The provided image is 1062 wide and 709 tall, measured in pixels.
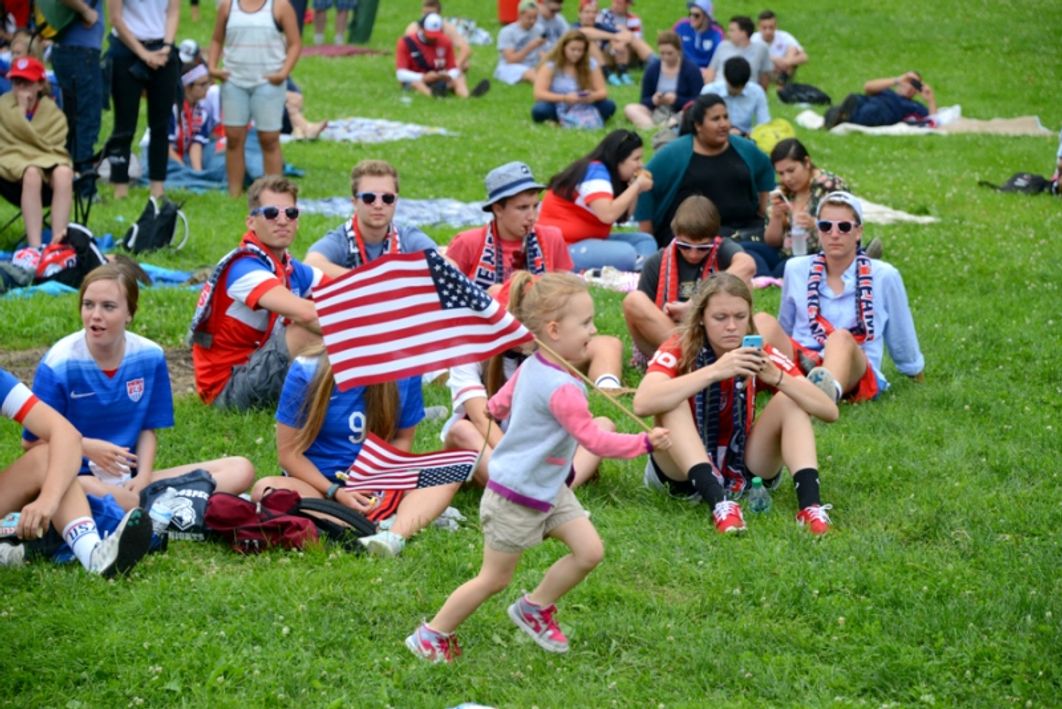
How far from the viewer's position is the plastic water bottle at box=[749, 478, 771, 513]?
22.7 ft

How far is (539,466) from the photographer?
201 inches

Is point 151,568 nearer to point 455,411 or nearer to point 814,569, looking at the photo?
point 455,411

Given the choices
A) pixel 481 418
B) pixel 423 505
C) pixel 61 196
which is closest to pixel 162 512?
pixel 423 505

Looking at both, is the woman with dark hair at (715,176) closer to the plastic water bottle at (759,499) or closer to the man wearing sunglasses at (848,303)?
the man wearing sunglasses at (848,303)

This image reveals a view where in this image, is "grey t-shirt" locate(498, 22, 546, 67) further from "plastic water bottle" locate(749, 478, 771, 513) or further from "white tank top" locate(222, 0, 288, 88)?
"plastic water bottle" locate(749, 478, 771, 513)

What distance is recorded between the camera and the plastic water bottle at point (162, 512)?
641cm

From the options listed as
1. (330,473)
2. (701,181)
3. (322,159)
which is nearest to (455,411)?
(330,473)

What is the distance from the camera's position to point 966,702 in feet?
16.5

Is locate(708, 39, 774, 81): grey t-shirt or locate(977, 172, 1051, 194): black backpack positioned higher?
locate(977, 172, 1051, 194): black backpack

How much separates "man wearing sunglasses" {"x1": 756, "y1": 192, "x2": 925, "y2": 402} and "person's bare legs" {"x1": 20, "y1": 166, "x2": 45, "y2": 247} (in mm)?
6209

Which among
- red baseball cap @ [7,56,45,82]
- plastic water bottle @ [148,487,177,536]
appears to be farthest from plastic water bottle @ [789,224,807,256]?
red baseball cap @ [7,56,45,82]

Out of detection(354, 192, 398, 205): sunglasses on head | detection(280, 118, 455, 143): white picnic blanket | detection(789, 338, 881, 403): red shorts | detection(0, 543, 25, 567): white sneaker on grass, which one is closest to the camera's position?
detection(0, 543, 25, 567): white sneaker on grass

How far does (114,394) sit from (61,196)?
561 centimetres

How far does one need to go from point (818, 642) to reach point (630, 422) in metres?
3.20
